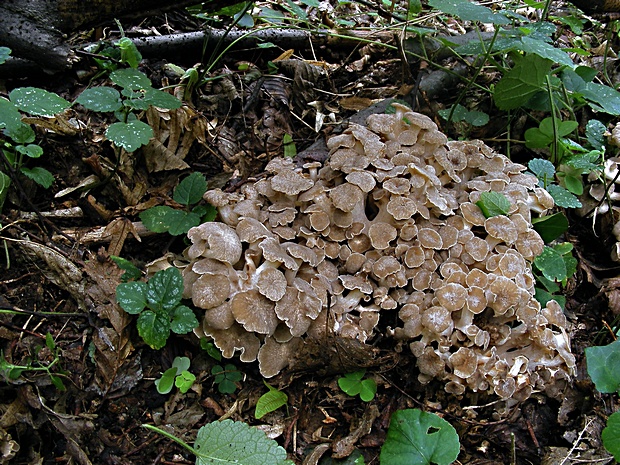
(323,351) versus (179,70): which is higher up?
(179,70)

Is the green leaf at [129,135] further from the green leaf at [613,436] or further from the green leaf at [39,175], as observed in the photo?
the green leaf at [613,436]

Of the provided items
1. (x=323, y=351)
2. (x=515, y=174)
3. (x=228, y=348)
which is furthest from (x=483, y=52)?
(x=228, y=348)

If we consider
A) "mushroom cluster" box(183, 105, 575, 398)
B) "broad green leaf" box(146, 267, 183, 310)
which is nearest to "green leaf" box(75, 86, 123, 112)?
"mushroom cluster" box(183, 105, 575, 398)

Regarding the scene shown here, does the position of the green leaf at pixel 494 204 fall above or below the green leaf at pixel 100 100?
below

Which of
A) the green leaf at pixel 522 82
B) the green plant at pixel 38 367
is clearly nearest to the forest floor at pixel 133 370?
the green plant at pixel 38 367

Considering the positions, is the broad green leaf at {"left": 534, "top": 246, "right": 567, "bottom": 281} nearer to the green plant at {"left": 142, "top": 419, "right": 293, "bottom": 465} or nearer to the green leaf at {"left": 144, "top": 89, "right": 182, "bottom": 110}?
the green plant at {"left": 142, "top": 419, "right": 293, "bottom": 465}

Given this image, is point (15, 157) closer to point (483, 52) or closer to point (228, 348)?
point (228, 348)
